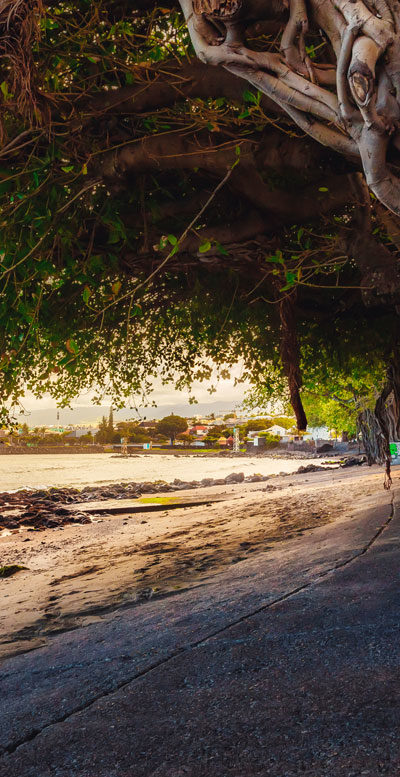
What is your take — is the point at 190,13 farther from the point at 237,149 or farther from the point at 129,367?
the point at 129,367

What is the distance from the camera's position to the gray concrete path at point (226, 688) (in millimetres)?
2154

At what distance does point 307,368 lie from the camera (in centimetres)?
1175

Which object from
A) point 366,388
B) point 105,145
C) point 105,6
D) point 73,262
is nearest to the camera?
point 105,6

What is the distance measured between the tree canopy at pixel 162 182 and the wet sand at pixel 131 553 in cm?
243

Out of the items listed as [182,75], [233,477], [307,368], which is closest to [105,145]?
[182,75]

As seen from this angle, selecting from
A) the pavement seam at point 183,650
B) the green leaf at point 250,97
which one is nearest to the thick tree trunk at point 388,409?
the pavement seam at point 183,650

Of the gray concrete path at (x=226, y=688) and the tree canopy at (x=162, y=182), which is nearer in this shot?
the gray concrete path at (x=226, y=688)

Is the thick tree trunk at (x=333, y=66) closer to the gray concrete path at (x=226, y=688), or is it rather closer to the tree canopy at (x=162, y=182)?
the tree canopy at (x=162, y=182)

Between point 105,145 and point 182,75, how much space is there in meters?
1.13

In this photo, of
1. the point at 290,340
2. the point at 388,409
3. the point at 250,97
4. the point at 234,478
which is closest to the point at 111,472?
the point at 234,478

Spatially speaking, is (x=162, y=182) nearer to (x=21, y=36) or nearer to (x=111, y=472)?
(x=21, y=36)

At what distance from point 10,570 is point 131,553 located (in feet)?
5.99

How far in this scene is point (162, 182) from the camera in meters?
6.90

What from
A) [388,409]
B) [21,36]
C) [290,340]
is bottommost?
[388,409]
